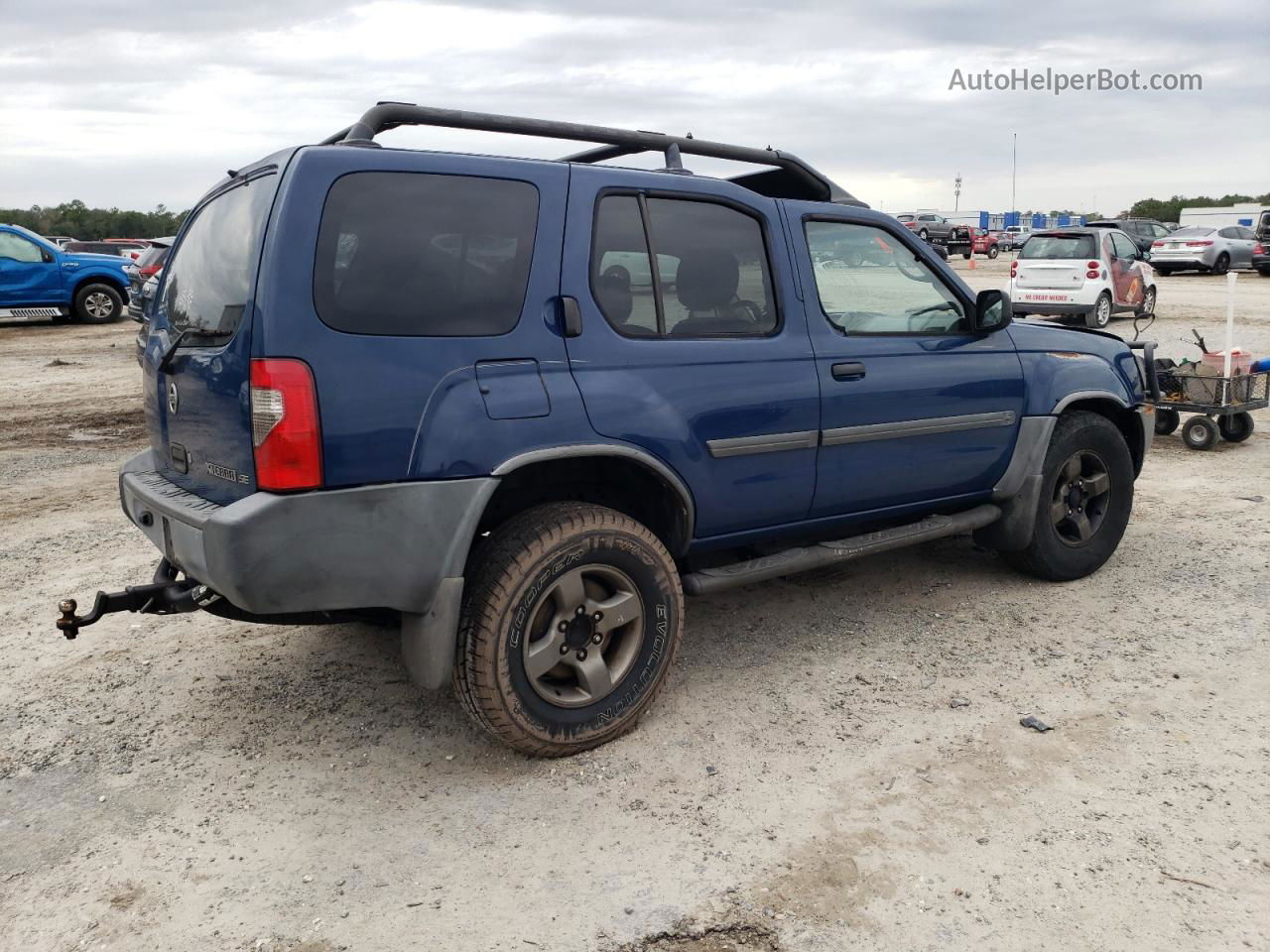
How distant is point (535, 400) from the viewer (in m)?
3.22

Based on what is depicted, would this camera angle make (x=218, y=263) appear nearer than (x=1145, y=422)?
Yes

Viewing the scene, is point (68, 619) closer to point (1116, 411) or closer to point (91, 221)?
point (1116, 411)

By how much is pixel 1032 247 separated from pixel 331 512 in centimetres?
1546

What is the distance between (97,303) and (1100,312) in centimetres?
1720

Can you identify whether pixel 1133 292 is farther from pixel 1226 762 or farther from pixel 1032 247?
pixel 1226 762

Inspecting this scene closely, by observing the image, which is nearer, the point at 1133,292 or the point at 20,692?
the point at 20,692

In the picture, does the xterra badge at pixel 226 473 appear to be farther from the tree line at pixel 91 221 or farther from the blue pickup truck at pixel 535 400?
the tree line at pixel 91 221

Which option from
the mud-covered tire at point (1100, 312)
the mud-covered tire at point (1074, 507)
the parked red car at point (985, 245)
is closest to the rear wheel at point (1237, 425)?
the mud-covered tire at point (1074, 507)

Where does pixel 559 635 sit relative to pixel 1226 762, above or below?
above

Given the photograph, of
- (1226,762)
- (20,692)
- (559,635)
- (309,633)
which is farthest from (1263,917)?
(20,692)

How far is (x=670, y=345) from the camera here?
360cm

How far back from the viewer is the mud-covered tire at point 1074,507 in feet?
16.0

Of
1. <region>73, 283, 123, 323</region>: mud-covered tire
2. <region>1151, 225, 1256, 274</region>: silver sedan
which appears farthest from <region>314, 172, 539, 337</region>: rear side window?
<region>1151, 225, 1256, 274</region>: silver sedan

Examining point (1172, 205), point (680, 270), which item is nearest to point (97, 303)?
point (680, 270)
